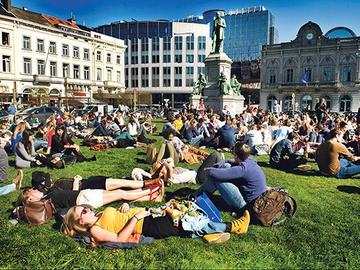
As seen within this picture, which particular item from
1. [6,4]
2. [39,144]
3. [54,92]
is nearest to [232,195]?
[39,144]

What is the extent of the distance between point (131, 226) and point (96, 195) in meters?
1.59

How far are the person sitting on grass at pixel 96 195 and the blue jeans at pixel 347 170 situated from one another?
4.99 meters

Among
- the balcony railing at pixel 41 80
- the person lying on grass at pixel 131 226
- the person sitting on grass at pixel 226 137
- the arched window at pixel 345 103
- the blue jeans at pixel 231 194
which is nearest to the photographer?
the person lying on grass at pixel 131 226

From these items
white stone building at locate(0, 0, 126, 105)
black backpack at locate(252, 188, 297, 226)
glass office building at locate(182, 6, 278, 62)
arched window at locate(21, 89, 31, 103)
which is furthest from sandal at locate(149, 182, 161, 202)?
glass office building at locate(182, 6, 278, 62)

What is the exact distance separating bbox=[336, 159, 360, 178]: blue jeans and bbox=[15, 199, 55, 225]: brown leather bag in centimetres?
719

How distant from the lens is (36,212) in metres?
5.65

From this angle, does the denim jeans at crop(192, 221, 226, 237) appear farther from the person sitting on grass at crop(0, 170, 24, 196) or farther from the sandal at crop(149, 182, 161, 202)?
the person sitting on grass at crop(0, 170, 24, 196)

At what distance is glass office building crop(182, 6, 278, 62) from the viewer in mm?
147375

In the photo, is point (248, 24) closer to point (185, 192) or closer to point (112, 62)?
point (112, 62)

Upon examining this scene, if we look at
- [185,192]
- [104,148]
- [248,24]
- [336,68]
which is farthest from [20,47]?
[248,24]

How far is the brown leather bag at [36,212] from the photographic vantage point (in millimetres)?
5660

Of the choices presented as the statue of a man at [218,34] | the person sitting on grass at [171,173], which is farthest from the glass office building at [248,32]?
the person sitting on grass at [171,173]

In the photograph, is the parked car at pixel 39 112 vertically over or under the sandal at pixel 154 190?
over

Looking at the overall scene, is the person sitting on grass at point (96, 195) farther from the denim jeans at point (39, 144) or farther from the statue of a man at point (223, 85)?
the statue of a man at point (223, 85)
